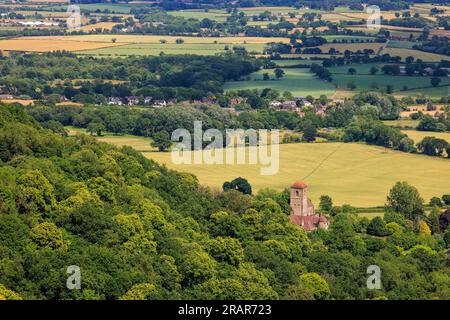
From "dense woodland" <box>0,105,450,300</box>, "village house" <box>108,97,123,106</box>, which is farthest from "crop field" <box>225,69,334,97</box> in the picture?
"dense woodland" <box>0,105,450,300</box>

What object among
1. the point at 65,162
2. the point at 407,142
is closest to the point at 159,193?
the point at 65,162


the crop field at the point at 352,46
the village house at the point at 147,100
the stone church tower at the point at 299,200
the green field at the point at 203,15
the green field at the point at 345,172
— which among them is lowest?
the green field at the point at 203,15

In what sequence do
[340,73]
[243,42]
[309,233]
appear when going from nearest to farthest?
1. [309,233]
2. [340,73]
3. [243,42]

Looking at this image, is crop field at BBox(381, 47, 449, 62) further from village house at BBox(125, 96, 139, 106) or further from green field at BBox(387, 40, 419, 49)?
village house at BBox(125, 96, 139, 106)

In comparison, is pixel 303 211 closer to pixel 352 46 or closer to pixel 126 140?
pixel 126 140

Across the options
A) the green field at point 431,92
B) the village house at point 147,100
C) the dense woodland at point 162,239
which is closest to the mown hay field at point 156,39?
the village house at point 147,100

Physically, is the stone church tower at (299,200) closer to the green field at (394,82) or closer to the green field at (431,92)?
Result: the green field at (431,92)

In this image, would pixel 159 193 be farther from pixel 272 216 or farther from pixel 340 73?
pixel 340 73
